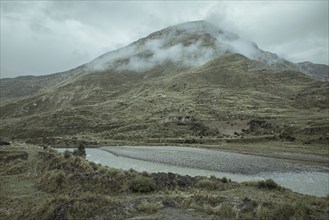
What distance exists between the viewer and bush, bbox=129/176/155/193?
2925cm

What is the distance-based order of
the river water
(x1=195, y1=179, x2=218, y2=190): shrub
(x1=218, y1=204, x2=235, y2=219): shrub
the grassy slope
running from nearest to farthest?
1. (x1=218, y1=204, x2=235, y2=219): shrub
2. (x1=195, y1=179, x2=218, y2=190): shrub
3. the river water
4. the grassy slope

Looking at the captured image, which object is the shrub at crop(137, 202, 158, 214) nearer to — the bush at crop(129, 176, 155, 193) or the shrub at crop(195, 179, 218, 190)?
the bush at crop(129, 176, 155, 193)

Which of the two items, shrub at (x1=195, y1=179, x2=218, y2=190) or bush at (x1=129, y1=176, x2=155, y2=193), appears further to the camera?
shrub at (x1=195, y1=179, x2=218, y2=190)

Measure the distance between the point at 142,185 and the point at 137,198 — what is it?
366cm

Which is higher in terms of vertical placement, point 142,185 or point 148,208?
point 142,185

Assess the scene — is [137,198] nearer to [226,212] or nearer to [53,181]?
[226,212]

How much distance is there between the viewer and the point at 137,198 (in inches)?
1018

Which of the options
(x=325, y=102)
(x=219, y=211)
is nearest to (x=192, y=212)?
(x=219, y=211)

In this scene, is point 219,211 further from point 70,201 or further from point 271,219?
point 70,201

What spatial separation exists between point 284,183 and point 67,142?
8591 centimetres

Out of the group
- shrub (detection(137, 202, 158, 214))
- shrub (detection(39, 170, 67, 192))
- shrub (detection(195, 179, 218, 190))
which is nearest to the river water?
shrub (detection(195, 179, 218, 190))

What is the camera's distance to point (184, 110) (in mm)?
169375

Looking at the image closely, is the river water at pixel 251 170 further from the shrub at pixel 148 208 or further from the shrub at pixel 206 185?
the shrub at pixel 148 208

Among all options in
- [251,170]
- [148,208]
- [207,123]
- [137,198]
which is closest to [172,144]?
[207,123]
